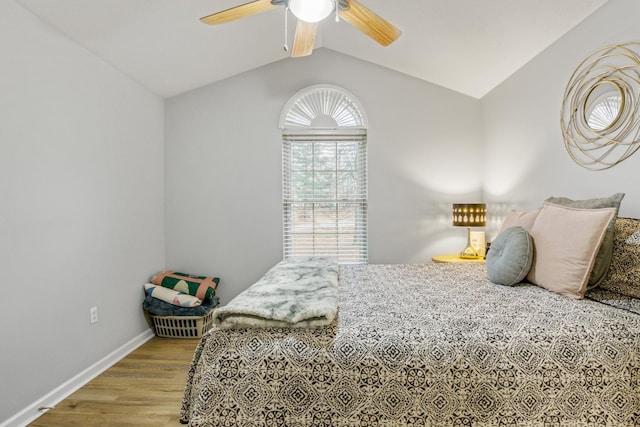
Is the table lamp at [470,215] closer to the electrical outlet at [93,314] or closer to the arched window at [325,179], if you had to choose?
the arched window at [325,179]

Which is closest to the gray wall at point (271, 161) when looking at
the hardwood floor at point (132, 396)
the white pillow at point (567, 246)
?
the hardwood floor at point (132, 396)

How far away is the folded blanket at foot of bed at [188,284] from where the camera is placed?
132 inches

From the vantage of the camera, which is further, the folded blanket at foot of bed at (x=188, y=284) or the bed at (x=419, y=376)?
the folded blanket at foot of bed at (x=188, y=284)

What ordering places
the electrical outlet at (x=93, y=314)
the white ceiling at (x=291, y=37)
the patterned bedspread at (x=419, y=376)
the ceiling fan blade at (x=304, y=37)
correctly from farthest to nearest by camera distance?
the electrical outlet at (x=93, y=314)
the white ceiling at (x=291, y=37)
the ceiling fan blade at (x=304, y=37)
the patterned bedspread at (x=419, y=376)

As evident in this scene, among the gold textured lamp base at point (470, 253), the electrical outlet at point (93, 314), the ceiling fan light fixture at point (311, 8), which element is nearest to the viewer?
the ceiling fan light fixture at point (311, 8)

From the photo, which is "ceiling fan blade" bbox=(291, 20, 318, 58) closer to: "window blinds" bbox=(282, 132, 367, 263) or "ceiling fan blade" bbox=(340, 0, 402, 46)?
"ceiling fan blade" bbox=(340, 0, 402, 46)

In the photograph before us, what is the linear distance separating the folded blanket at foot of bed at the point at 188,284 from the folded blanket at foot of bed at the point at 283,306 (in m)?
1.65

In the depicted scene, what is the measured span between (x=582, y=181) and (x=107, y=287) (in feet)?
11.8

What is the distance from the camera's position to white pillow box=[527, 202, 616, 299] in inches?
67.6

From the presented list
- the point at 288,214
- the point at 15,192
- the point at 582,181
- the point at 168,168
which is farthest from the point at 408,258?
the point at 15,192

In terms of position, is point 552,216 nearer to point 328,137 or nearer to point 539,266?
point 539,266

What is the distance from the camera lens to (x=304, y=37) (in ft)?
7.56

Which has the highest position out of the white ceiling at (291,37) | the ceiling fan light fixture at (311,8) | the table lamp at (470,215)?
the white ceiling at (291,37)

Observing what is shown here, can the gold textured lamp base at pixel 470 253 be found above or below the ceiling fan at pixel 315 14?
below
